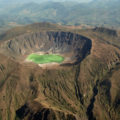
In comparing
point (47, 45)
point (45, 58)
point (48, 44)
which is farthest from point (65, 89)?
point (48, 44)

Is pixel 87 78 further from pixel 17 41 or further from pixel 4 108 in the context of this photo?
pixel 17 41

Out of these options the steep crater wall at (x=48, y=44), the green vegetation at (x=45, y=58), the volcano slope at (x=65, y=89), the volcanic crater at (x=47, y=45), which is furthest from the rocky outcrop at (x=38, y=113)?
the steep crater wall at (x=48, y=44)

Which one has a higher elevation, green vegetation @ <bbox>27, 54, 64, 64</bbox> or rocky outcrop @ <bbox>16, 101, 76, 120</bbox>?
rocky outcrop @ <bbox>16, 101, 76, 120</bbox>

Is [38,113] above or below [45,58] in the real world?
above

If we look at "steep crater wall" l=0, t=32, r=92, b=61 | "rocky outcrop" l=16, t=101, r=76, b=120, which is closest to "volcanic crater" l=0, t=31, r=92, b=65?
"steep crater wall" l=0, t=32, r=92, b=61

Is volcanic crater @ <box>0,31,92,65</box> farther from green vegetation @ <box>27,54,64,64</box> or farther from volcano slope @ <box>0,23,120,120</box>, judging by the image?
volcano slope @ <box>0,23,120,120</box>

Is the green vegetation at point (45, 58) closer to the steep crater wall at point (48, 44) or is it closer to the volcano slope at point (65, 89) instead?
the steep crater wall at point (48, 44)

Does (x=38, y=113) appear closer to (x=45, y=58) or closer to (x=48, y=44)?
(x=45, y=58)
